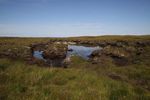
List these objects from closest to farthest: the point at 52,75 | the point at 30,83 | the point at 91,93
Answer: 1. the point at 91,93
2. the point at 30,83
3. the point at 52,75

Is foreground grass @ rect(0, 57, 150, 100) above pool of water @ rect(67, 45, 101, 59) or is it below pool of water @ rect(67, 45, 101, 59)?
above

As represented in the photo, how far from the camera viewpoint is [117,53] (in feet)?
115

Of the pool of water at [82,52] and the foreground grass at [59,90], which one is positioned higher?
the foreground grass at [59,90]

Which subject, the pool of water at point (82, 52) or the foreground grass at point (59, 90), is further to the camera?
the pool of water at point (82, 52)

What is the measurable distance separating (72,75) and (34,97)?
613 cm

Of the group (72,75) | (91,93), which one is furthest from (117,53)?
→ (91,93)

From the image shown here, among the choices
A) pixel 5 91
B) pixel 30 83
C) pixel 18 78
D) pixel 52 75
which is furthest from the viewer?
pixel 52 75

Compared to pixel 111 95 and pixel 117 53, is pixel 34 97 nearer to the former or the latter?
pixel 111 95

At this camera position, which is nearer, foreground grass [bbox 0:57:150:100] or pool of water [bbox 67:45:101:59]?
foreground grass [bbox 0:57:150:100]

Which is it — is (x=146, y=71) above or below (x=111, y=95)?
below

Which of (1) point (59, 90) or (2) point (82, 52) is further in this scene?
(2) point (82, 52)

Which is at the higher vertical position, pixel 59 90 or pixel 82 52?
pixel 59 90

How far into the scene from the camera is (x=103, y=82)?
34.2ft

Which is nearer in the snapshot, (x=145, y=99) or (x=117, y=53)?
(x=145, y=99)
